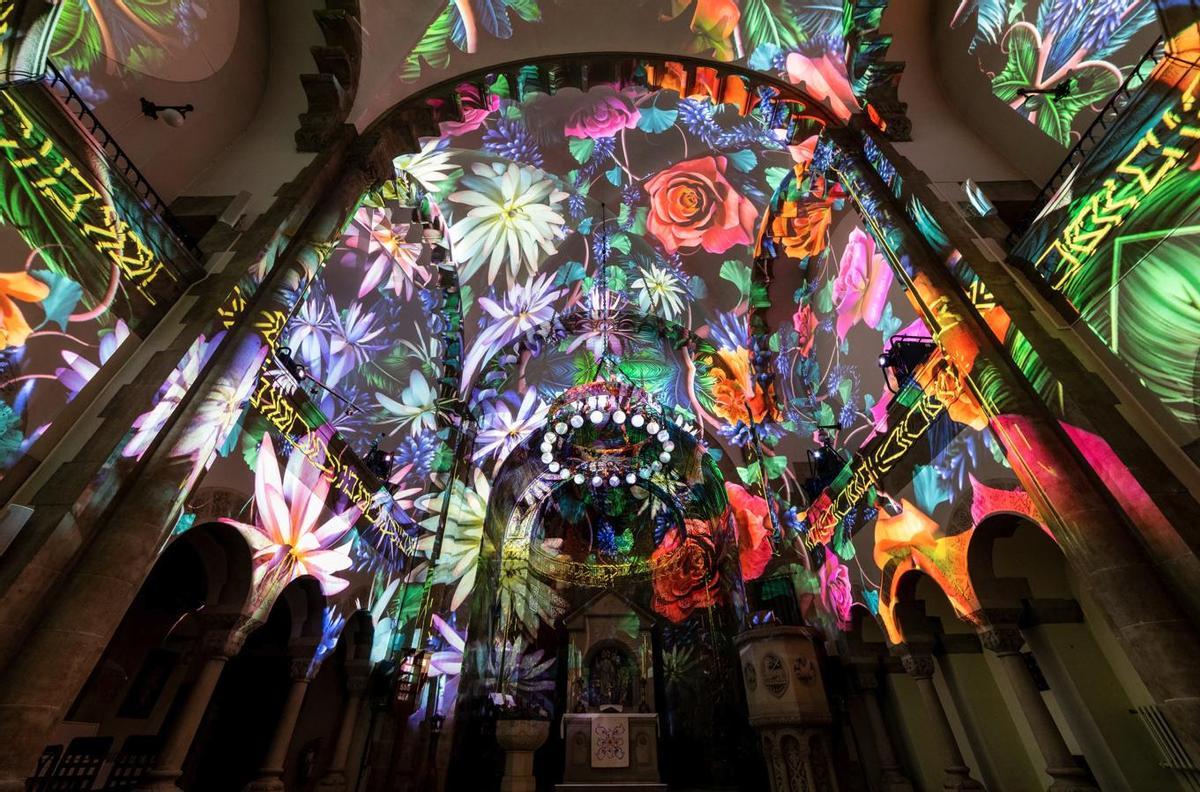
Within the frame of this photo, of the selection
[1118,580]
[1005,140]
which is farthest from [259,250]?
[1005,140]

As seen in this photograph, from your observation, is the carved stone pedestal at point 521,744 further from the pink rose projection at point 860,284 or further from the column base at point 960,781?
the pink rose projection at point 860,284

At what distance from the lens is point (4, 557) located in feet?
9.28

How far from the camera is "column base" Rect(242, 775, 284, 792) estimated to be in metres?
5.52

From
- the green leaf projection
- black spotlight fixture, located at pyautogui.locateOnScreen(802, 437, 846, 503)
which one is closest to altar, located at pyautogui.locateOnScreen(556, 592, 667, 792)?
black spotlight fixture, located at pyautogui.locateOnScreen(802, 437, 846, 503)

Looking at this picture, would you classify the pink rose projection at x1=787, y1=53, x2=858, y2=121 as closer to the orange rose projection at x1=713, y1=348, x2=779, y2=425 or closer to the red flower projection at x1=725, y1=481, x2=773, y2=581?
the orange rose projection at x1=713, y1=348, x2=779, y2=425

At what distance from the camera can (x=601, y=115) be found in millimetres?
8375

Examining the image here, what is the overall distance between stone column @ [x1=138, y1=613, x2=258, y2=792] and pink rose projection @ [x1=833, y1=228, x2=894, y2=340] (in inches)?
350

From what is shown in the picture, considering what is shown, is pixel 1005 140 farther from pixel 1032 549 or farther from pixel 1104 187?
pixel 1032 549

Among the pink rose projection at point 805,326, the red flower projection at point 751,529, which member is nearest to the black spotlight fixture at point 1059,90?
the pink rose projection at point 805,326

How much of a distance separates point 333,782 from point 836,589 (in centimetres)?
792

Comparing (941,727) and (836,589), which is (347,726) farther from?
(941,727)

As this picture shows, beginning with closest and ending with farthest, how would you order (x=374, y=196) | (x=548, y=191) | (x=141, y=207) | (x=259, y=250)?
(x=141, y=207) < (x=259, y=250) < (x=374, y=196) < (x=548, y=191)

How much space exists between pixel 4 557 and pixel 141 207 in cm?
287

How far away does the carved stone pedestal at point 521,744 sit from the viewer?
6.59 metres
